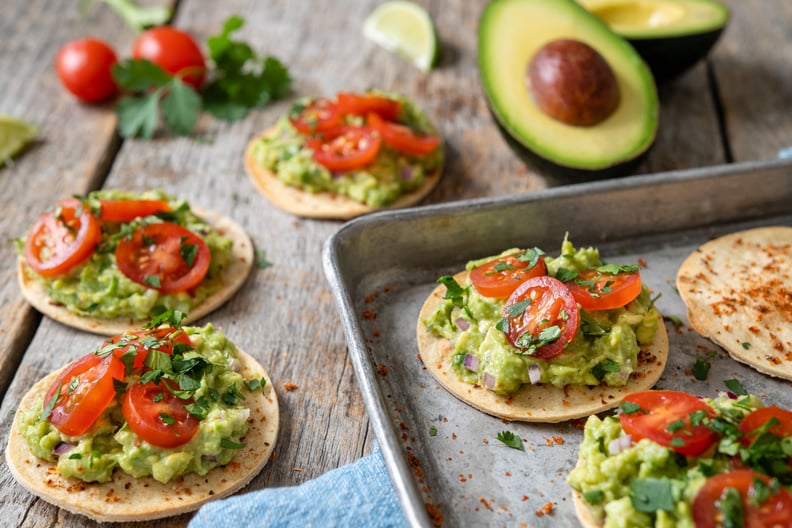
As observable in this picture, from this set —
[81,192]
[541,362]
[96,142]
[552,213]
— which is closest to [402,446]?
[541,362]

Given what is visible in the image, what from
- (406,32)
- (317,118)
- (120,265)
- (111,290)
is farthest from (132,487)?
(406,32)

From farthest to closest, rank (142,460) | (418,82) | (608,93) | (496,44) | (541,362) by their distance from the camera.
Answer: (418,82) < (496,44) < (608,93) < (541,362) < (142,460)

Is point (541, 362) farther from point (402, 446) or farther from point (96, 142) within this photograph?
point (96, 142)

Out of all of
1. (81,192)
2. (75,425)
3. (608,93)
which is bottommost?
(81,192)

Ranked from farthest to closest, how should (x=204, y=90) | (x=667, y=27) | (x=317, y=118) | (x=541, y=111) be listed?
(x=204, y=90)
(x=667, y=27)
(x=317, y=118)
(x=541, y=111)

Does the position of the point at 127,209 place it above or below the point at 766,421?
below

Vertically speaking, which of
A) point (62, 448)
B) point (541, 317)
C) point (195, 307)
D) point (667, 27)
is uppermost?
point (667, 27)

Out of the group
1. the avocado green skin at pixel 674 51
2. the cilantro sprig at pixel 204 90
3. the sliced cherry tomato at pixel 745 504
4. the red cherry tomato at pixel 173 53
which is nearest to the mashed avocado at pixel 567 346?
the sliced cherry tomato at pixel 745 504

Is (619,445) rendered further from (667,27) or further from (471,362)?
(667,27)
